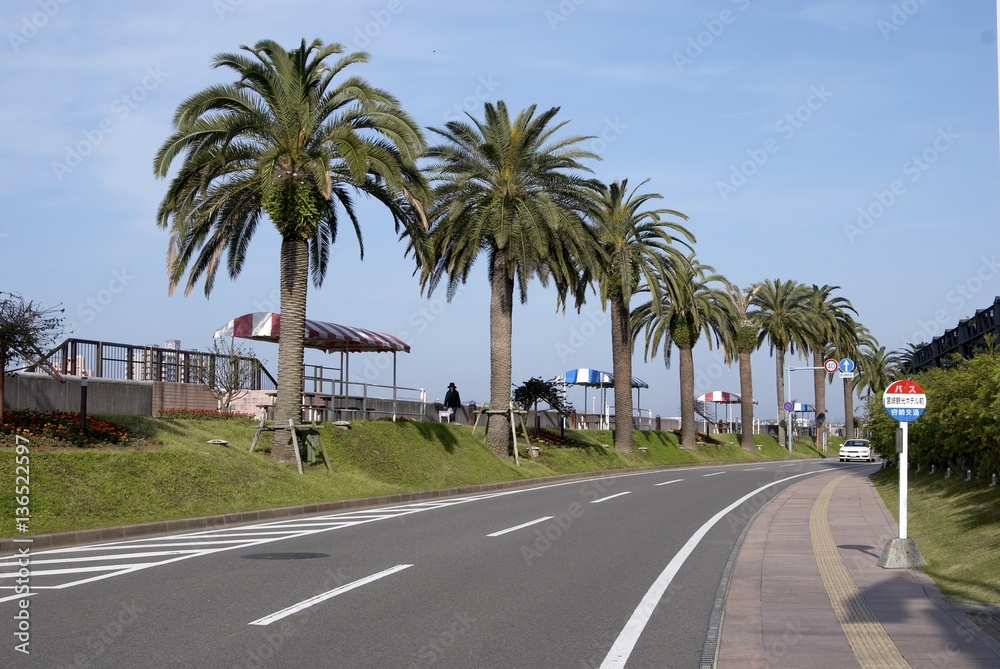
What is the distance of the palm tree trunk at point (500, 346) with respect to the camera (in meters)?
34.3

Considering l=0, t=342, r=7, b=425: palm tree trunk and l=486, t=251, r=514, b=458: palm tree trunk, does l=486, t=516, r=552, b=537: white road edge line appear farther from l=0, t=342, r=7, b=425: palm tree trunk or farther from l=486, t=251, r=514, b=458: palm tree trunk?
l=486, t=251, r=514, b=458: palm tree trunk

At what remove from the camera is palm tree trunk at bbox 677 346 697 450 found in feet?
172

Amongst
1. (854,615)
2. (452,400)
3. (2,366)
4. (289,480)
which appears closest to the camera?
(854,615)

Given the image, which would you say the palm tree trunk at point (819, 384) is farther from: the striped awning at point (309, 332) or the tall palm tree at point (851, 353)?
the striped awning at point (309, 332)

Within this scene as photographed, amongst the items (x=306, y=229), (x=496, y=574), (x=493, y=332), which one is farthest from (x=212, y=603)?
(x=493, y=332)

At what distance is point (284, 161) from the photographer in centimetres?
2448

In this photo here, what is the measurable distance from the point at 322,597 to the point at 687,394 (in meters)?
45.8

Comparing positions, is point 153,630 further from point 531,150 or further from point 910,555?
point 531,150

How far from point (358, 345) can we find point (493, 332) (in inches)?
194

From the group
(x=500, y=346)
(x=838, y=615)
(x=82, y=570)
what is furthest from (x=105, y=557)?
(x=500, y=346)

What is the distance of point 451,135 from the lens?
33.8m

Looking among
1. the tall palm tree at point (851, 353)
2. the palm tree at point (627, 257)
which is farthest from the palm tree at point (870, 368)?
the palm tree at point (627, 257)

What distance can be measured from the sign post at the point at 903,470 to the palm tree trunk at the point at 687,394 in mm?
39699

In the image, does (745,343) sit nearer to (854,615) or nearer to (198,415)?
(198,415)
